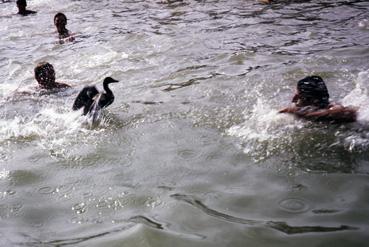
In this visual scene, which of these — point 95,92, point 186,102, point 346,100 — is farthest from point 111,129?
point 346,100

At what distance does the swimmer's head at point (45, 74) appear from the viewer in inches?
253

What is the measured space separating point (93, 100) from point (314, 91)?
2.75 m

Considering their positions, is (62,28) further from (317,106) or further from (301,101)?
(317,106)

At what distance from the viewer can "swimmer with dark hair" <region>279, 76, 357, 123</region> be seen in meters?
4.55

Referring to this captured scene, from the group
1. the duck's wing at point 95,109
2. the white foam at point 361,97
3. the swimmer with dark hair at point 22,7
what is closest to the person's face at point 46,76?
the duck's wing at point 95,109

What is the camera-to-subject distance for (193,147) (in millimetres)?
4590

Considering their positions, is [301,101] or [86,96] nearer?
[301,101]

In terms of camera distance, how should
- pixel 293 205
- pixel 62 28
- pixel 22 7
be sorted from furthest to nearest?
pixel 22 7, pixel 62 28, pixel 293 205

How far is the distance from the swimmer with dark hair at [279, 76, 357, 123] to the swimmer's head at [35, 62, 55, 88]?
3.78 m

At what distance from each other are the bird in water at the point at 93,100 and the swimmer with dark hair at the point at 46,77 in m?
1.34

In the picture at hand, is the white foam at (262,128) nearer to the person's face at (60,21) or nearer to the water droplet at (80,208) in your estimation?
the water droplet at (80,208)

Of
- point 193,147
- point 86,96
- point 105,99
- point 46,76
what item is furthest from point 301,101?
point 46,76

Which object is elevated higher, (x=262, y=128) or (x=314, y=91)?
(x=314, y=91)

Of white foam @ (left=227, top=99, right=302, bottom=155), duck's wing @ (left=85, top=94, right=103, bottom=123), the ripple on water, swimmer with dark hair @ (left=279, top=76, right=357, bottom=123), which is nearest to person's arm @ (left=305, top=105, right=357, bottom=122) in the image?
swimmer with dark hair @ (left=279, top=76, right=357, bottom=123)
